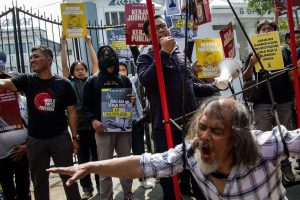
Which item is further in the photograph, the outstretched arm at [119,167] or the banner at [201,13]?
the banner at [201,13]

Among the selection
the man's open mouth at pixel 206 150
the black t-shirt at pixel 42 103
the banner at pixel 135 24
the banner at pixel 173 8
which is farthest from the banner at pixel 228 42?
the man's open mouth at pixel 206 150

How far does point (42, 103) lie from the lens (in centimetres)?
345

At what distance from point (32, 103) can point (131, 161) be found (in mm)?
1854

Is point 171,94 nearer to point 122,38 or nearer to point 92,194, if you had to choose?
point 92,194

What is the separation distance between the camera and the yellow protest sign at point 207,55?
13.0 feet

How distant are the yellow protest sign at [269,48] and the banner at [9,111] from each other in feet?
7.16

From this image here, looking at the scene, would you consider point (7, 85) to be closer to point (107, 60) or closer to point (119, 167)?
point (107, 60)

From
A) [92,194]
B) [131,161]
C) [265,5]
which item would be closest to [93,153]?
[92,194]

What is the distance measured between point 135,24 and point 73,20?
0.93 metres

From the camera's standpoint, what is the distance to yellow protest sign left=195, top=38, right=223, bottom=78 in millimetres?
3963

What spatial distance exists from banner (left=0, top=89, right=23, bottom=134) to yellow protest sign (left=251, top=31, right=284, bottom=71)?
2.18 meters

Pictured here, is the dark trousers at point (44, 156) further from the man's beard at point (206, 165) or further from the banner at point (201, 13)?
the man's beard at point (206, 165)

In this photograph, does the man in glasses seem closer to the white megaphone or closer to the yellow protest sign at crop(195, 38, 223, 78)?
the white megaphone

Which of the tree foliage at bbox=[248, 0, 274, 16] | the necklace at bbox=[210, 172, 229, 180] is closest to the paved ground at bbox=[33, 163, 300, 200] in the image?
the necklace at bbox=[210, 172, 229, 180]
